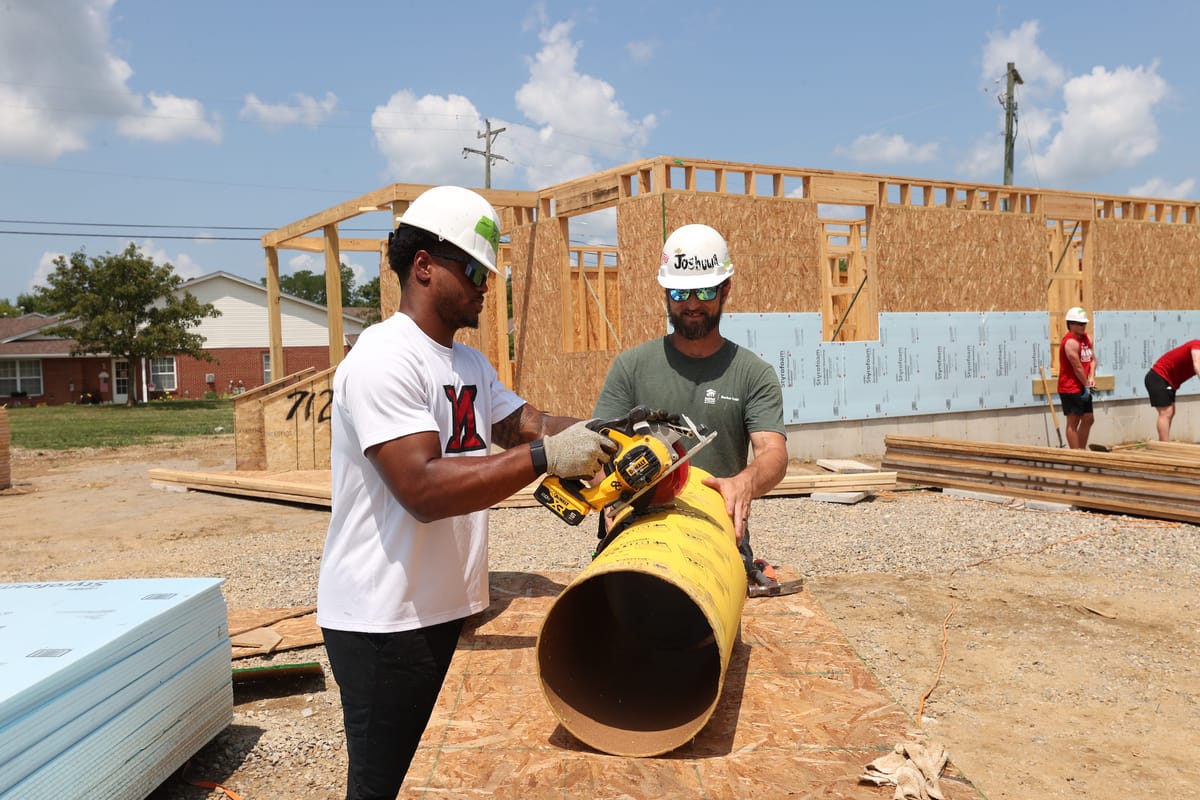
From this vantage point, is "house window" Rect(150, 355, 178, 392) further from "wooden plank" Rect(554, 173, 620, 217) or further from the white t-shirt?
the white t-shirt

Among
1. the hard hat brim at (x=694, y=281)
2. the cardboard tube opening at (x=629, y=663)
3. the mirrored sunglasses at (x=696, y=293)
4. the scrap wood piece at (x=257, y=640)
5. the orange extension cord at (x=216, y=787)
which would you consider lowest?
the orange extension cord at (x=216, y=787)

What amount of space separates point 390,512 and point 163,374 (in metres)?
42.2

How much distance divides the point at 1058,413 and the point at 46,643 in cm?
1514

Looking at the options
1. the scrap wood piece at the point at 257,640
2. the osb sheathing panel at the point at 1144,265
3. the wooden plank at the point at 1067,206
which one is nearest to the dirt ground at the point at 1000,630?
the scrap wood piece at the point at 257,640

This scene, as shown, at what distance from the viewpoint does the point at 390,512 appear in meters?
2.21

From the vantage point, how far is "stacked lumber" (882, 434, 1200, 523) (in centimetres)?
829

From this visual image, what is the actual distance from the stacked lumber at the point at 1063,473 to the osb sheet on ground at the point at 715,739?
24.8 feet

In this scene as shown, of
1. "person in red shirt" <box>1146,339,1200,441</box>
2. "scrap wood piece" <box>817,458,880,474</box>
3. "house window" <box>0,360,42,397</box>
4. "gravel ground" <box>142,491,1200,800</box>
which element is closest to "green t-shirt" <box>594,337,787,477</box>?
"gravel ground" <box>142,491,1200,800</box>

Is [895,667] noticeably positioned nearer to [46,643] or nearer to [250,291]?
[46,643]

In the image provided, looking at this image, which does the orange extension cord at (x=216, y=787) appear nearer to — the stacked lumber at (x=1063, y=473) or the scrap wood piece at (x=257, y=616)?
the scrap wood piece at (x=257, y=616)

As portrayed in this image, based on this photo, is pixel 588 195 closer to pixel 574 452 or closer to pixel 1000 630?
pixel 1000 630

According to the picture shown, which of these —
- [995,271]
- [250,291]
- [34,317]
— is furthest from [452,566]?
[34,317]

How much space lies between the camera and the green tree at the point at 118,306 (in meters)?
30.7

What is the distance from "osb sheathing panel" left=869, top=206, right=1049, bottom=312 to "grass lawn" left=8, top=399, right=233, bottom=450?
15.0m
